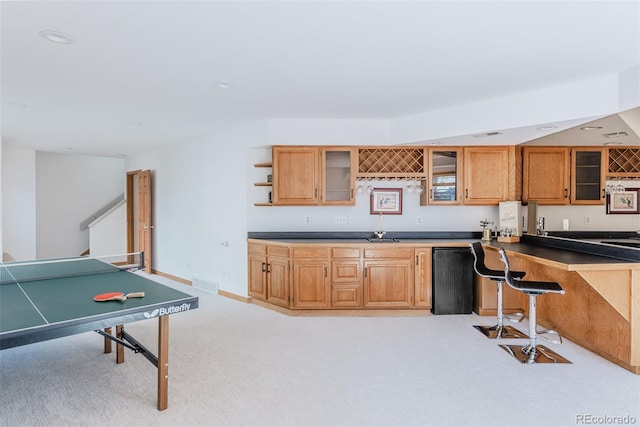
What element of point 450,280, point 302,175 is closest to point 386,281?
point 450,280

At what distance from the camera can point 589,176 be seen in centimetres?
505

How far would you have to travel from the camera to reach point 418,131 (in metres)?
4.30

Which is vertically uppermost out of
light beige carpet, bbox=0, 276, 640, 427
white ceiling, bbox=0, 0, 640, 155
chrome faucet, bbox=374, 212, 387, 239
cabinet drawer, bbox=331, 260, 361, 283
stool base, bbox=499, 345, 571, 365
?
white ceiling, bbox=0, 0, 640, 155

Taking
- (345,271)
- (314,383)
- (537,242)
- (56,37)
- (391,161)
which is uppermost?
(56,37)

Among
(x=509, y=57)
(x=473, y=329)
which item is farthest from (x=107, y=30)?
(x=473, y=329)

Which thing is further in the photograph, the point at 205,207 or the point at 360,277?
the point at 205,207

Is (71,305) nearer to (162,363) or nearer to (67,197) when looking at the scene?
(162,363)

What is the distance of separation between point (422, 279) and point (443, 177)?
136cm

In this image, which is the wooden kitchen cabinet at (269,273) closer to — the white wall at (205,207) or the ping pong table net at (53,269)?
the white wall at (205,207)

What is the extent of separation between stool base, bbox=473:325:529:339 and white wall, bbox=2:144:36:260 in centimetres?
743

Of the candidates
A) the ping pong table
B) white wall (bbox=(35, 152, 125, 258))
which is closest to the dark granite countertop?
the ping pong table

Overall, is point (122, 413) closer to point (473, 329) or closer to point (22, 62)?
point (22, 62)

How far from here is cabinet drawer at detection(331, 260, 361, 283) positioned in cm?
420

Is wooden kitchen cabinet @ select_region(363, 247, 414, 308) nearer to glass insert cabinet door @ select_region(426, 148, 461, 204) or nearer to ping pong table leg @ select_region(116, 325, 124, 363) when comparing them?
glass insert cabinet door @ select_region(426, 148, 461, 204)
